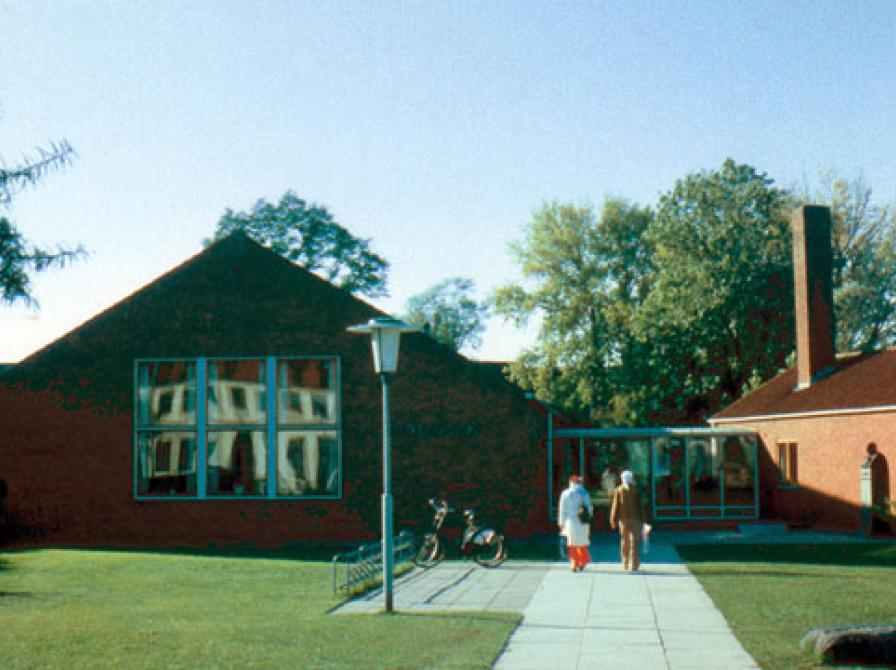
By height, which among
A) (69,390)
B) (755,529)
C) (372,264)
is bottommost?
(755,529)

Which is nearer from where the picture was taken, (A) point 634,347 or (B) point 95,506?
(B) point 95,506

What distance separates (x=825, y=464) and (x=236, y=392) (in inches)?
621

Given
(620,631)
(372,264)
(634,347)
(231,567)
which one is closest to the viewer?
(620,631)

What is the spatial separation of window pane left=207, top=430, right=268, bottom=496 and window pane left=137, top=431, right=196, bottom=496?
0.49m

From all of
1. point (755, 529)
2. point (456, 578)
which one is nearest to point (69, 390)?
point (456, 578)

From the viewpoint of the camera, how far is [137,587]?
679 inches

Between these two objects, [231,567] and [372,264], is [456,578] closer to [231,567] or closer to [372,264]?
[231,567]

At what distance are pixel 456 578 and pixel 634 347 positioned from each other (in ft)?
99.8

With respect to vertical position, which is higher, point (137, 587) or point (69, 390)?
point (69, 390)

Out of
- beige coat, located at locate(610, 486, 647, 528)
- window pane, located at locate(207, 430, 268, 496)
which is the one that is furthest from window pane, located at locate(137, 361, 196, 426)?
beige coat, located at locate(610, 486, 647, 528)

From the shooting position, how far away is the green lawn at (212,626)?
34.6 feet

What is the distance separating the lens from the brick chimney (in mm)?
33969

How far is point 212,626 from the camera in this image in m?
12.9

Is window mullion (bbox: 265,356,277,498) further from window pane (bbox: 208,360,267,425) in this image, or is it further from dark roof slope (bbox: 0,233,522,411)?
dark roof slope (bbox: 0,233,522,411)
